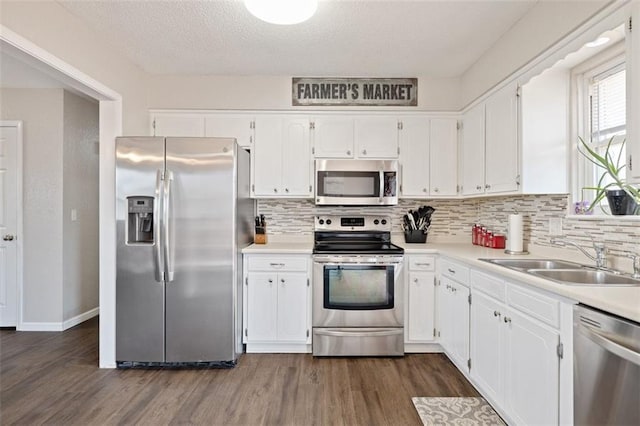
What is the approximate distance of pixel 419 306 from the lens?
295cm

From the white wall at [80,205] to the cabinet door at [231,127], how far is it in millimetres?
1589

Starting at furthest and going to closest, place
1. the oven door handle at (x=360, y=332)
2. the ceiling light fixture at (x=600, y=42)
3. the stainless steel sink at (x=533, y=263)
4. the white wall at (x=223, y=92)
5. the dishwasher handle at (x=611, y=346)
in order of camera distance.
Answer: the white wall at (x=223, y=92)
the oven door handle at (x=360, y=332)
the stainless steel sink at (x=533, y=263)
the ceiling light fixture at (x=600, y=42)
the dishwasher handle at (x=611, y=346)

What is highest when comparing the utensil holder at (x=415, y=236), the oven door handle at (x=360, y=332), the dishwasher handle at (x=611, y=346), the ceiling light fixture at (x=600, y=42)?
the ceiling light fixture at (x=600, y=42)

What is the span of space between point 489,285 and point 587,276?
50 centimetres

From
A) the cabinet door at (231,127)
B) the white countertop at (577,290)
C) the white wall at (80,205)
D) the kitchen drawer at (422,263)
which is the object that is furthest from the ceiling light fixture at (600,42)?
the white wall at (80,205)

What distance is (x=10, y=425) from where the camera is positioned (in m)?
1.98

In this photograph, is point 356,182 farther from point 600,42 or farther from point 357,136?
point 600,42

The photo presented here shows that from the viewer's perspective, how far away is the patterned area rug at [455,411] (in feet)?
6.57

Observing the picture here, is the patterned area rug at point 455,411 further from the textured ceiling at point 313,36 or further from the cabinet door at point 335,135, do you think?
the textured ceiling at point 313,36

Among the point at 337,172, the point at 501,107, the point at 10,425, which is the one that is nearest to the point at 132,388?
the point at 10,425

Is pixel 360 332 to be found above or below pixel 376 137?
below

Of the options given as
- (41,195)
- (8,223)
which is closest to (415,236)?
(41,195)

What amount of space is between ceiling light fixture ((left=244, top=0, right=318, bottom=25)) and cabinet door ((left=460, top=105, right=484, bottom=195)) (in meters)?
1.82

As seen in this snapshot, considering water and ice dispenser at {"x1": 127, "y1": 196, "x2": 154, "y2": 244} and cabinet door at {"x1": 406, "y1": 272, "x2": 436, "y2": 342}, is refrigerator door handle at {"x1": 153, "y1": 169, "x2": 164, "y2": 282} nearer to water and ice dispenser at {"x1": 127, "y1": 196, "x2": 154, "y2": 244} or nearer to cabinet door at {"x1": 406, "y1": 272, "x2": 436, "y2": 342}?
water and ice dispenser at {"x1": 127, "y1": 196, "x2": 154, "y2": 244}
